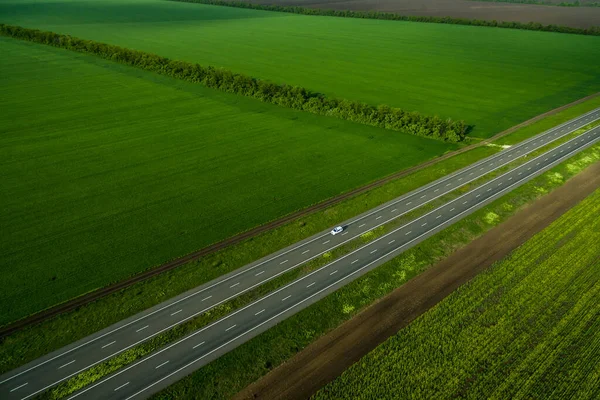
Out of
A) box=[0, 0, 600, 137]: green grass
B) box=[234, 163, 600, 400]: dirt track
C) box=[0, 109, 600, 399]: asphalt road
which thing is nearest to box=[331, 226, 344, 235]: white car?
box=[0, 109, 600, 399]: asphalt road

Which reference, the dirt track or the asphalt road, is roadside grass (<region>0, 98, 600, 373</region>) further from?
the dirt track

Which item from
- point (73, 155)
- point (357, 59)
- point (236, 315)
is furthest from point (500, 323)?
point (357, 59)

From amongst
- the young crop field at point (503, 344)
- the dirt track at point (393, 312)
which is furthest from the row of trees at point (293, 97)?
the young crop field at point (503, 344)

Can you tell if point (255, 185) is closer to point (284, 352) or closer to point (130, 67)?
point (284, 352)

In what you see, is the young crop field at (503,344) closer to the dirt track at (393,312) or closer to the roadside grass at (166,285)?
the dirt track at (393,312)

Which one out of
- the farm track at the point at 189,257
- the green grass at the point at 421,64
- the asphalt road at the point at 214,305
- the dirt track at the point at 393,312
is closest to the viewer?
the dirt track at the point at 393,312

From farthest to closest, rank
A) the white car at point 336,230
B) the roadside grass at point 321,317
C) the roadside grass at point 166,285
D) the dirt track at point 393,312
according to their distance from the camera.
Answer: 1. the white car at point 336,230
2. the roadside grass at point 166,285
3. the dirt track at point 393,312
4. the roadside grass at point 321,317
